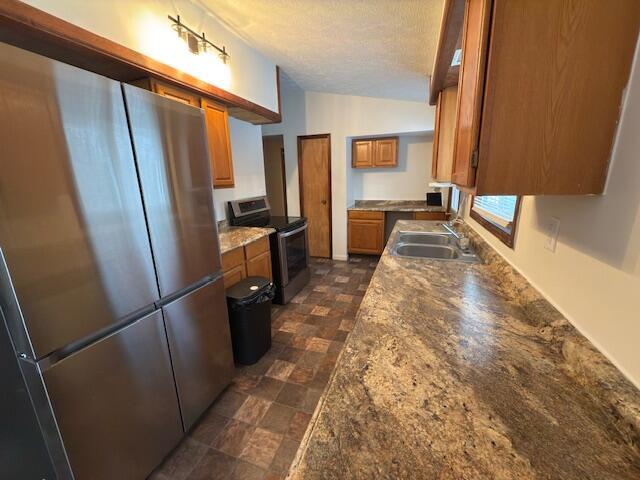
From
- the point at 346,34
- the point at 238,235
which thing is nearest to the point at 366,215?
the point at 238,235

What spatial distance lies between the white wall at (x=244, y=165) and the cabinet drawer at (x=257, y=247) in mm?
558

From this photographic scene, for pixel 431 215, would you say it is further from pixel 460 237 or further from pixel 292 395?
pixel 292 395

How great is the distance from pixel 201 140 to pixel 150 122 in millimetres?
300

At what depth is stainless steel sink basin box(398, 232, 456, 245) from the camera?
227 centimetres

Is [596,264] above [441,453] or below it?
above

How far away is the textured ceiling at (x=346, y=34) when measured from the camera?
67.2 inches

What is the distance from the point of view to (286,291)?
9.98ft

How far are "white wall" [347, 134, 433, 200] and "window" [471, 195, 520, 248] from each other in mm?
2369

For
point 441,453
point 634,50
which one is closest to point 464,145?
point 634,50

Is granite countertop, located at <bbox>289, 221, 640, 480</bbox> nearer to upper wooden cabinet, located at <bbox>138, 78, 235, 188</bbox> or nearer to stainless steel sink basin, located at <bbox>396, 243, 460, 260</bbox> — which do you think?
stainless steel sink basin, located at <bbox>396, 243, 460, 260</bbox>

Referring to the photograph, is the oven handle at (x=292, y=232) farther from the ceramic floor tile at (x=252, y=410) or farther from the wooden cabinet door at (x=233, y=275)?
the ceramic floor tile at (x=252, y=410)

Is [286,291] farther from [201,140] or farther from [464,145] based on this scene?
[464,145]

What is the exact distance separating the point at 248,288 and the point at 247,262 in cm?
34

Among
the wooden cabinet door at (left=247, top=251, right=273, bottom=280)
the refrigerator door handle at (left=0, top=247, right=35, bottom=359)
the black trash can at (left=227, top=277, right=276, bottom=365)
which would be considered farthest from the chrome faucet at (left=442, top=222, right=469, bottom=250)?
the refrigerator door handle at (left=0, top=247, right=35, bottom=359)
